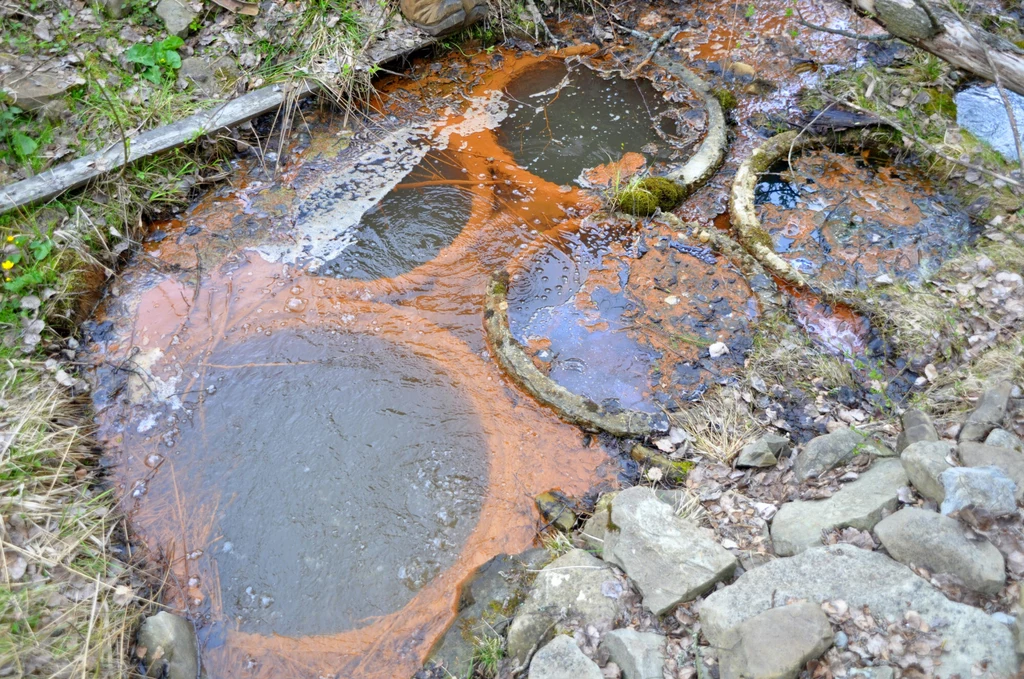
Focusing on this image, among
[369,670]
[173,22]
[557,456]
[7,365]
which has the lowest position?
[369,670]

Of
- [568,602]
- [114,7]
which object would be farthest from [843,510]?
[114,7]

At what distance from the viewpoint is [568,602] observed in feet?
10.4

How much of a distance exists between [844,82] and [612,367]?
3.61 meters

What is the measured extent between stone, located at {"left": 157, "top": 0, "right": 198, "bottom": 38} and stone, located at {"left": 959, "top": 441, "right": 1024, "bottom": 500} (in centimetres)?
684

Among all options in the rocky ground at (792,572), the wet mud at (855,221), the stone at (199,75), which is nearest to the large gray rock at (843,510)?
the rocky ground at (792,572)

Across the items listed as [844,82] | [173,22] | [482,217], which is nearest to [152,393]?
[482,217]

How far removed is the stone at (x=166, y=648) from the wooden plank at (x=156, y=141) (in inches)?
132

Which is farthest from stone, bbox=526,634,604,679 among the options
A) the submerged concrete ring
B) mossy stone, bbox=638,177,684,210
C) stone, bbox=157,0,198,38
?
stone, bbox=157,0,198,38

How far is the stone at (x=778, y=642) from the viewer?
245cm

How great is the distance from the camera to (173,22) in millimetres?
5883

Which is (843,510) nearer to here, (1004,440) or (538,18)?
(1004,440)

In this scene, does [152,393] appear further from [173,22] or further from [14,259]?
[173,22]

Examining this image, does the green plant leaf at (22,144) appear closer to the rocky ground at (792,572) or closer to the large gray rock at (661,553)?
the rocky ground at (792,572)

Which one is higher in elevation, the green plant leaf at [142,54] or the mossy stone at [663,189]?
the green plant leaf at [142,54]
